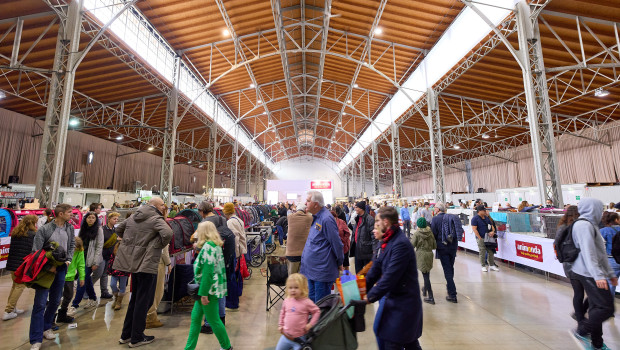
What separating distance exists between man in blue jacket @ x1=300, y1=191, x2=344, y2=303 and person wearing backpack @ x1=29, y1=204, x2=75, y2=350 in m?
2.86

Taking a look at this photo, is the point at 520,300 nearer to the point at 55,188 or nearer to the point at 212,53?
the point at 55,188

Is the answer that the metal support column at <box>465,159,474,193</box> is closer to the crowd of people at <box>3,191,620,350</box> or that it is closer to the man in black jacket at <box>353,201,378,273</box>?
the crowd of people at <box>3,191,620,350</box>

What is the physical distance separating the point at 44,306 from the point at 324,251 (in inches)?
124

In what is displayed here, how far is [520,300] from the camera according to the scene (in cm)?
469

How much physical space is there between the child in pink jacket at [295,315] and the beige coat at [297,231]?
1.84 metres

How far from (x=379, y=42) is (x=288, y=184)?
17597 millimetres

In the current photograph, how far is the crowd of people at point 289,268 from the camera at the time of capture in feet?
Answer: 6.78

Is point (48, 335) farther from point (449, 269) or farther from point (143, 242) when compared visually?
point (449, 269)

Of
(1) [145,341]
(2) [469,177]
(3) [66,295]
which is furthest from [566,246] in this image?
(2) [469,177]

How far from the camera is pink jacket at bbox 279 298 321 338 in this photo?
7.43ft

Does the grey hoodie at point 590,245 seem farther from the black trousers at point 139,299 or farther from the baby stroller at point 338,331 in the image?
the black trousers at point 139,299

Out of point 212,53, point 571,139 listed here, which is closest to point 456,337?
point 212,53

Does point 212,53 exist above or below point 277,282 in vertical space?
above

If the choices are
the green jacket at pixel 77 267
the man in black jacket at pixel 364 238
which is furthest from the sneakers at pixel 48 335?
the man in black jacket at pixel 364 238
